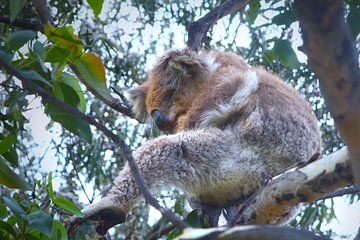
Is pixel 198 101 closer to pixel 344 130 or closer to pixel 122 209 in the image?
pixel 122 209

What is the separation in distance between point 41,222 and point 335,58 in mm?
1277

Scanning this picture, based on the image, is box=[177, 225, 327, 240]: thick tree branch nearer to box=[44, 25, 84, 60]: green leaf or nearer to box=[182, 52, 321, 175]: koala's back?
box=[44, 25, 84, 60]: green leaf

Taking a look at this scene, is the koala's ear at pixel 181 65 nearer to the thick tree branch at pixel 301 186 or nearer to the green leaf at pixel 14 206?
the thick tree branch at pixel 301 186

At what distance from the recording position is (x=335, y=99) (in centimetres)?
86

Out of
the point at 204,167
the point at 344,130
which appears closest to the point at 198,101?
the point at 204,167

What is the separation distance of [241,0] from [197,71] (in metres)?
0.49

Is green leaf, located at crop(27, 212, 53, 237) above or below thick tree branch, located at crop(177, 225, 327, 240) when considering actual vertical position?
above

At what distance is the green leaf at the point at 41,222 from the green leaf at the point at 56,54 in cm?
49

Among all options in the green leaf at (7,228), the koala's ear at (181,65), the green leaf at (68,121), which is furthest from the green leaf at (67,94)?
the koala's ear at (181,65)

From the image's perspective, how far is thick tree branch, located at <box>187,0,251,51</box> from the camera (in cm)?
343

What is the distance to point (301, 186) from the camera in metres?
1.70

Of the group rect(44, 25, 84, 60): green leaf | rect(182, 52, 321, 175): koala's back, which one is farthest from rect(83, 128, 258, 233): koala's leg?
rect(44, 25, 84, 60): green leaf

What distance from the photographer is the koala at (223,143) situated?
2633 millimetres

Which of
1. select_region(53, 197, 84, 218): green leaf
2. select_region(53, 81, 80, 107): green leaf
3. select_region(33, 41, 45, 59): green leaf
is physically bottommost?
select_region(53, 197, 84, 218): green leaf
